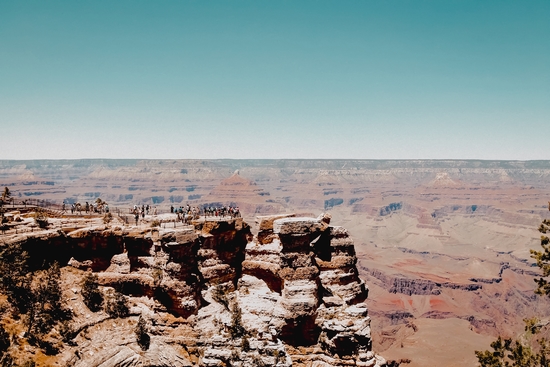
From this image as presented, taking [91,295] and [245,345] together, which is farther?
[91,295]

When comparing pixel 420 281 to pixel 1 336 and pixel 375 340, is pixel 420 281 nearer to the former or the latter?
pixel 375 340

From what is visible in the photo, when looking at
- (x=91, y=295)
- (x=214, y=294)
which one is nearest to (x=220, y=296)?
(x=214, y=294)

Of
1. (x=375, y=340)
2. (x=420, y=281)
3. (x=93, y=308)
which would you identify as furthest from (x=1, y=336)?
(x=420, y=281)

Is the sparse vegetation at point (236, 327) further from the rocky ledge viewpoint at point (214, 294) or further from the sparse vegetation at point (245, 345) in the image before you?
the sparse vegetation at point (245, 345)

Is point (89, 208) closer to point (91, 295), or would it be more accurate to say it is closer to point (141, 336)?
point (91, 295)

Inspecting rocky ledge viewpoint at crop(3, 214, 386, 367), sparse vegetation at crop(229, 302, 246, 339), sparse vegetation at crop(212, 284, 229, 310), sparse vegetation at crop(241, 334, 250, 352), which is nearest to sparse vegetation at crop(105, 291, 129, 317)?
rocky ledge viewpoint at crop(3, 214, 386, 367)
